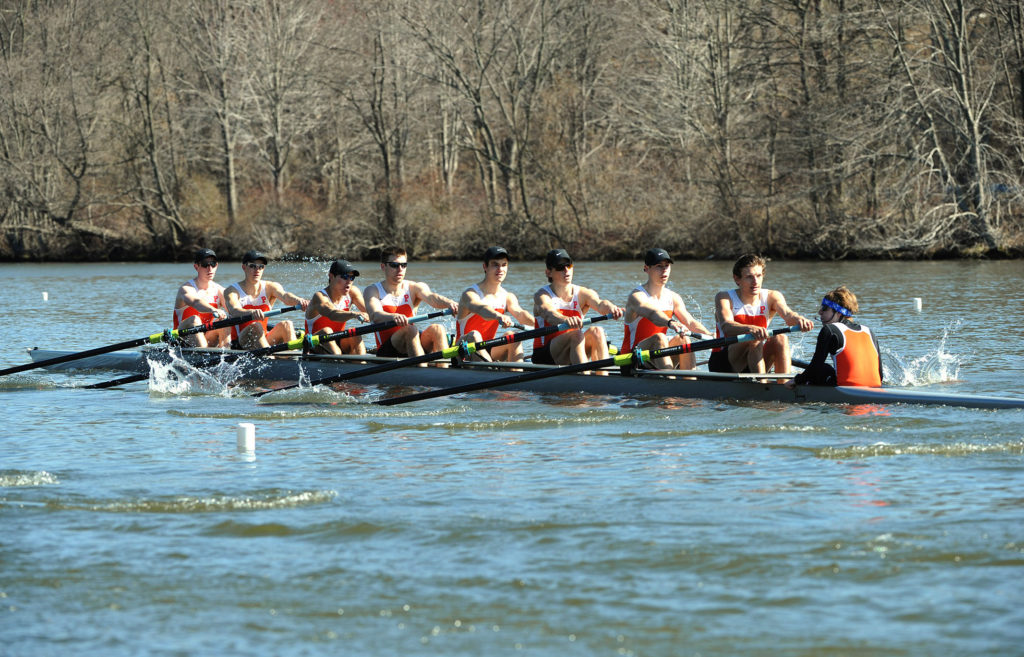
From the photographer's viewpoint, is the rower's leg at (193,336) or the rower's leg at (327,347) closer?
the rower's leg at (327,347)

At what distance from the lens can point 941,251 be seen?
96.3 feet

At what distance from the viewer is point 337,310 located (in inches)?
479

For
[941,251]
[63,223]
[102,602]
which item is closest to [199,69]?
[63,223]

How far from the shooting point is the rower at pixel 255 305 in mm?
12805

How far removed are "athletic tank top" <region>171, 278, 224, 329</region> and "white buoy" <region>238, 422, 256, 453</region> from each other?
4696 millimetres

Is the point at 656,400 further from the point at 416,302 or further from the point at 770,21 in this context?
the point at 770,21

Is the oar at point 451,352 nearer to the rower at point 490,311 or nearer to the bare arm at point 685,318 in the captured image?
the rower at point 490,311

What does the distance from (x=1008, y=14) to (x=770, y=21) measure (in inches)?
225

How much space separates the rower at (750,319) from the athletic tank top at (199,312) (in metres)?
5.54

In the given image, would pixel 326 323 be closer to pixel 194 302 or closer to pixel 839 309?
pixel 194 302

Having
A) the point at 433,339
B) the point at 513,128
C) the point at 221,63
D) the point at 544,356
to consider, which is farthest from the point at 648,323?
the point at 221,63

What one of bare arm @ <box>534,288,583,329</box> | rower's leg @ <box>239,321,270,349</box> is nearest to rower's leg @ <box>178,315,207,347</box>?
rower's leg @ <box>239,321,270,349</box>

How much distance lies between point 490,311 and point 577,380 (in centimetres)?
113

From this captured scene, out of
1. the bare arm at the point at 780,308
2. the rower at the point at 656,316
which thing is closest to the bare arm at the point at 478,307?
the rower at the point at 656,316
